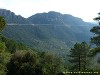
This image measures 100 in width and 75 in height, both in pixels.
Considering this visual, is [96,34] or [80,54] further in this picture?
[80,54]

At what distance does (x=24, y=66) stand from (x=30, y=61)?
3.36 meters

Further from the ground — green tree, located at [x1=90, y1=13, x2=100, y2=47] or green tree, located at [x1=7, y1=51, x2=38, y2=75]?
green tree, located at [x1=90, y1=13, x2=100, y2=47]

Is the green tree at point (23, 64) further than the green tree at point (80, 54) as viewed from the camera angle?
No

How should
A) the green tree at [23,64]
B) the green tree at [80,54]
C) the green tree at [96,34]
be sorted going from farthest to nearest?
the green tree at [80,54], the green tree at [23,64], the green tree at [96,34]

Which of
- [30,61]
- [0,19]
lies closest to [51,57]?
[30,61]

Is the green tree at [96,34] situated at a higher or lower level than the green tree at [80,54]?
higher

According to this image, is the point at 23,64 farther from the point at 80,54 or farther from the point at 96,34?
the point at 96,34

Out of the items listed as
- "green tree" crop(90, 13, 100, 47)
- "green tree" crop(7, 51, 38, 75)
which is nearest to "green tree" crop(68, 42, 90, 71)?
"green tree" crop(7, 51, 38, 75)

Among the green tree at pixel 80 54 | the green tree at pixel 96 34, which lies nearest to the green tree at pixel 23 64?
the green tree at pixel 80 54

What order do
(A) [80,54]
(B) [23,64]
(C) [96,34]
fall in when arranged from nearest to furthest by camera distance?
(C) [96,34]
(B) [23,64]
(A) [80,54]

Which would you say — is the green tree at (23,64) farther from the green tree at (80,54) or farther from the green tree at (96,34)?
the green tree at (96,34)

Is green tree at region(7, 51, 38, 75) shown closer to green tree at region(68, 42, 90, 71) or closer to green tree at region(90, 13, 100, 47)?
green tree at region(68, 42, 90, 71)

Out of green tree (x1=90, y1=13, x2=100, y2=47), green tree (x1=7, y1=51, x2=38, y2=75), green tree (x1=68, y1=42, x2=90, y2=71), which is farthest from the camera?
green tree (x1=68, y1=42, x2=90, y2=71)

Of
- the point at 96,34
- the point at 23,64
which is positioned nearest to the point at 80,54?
the point at 23,64
